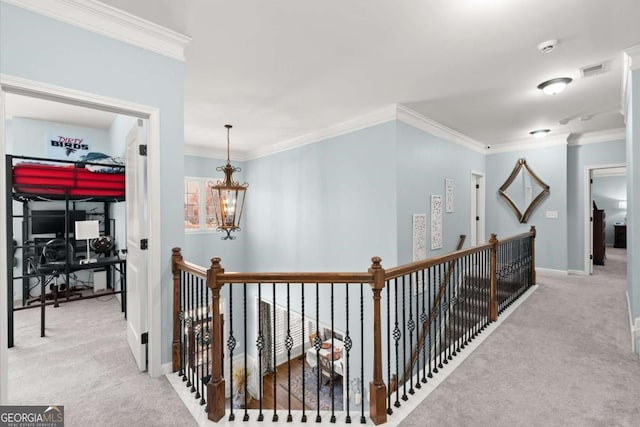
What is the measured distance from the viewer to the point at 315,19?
221cm

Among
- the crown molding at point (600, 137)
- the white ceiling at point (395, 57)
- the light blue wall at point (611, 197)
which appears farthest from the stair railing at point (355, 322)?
the light blue wall at point (611, 197)

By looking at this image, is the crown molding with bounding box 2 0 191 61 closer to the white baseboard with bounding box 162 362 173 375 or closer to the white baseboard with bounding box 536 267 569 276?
the white baseboard with bounding box 162 362 173 375

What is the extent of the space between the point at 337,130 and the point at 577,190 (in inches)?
192

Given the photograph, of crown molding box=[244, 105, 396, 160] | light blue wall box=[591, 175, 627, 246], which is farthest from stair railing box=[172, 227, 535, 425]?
light blue wall box=[591, 175, 627, 246]

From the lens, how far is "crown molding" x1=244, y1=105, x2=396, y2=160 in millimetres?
4139

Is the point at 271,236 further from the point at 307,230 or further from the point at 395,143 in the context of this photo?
the point at 395,143

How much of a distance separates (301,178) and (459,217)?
3051 mm

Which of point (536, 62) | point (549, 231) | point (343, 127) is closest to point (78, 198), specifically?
point (343, 127)

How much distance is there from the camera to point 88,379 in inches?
90.0

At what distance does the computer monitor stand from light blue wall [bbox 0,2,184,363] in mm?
3206

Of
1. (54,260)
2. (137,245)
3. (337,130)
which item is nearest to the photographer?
(137,245)

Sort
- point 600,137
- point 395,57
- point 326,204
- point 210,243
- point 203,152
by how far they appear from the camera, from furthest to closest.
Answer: point 210,243 < point 203,152 < point 600,137 < point 326,204 < point 395,57

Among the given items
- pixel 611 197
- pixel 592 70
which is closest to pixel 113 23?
pixel 592 70

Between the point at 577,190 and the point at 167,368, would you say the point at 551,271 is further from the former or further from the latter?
the point at 167,368
